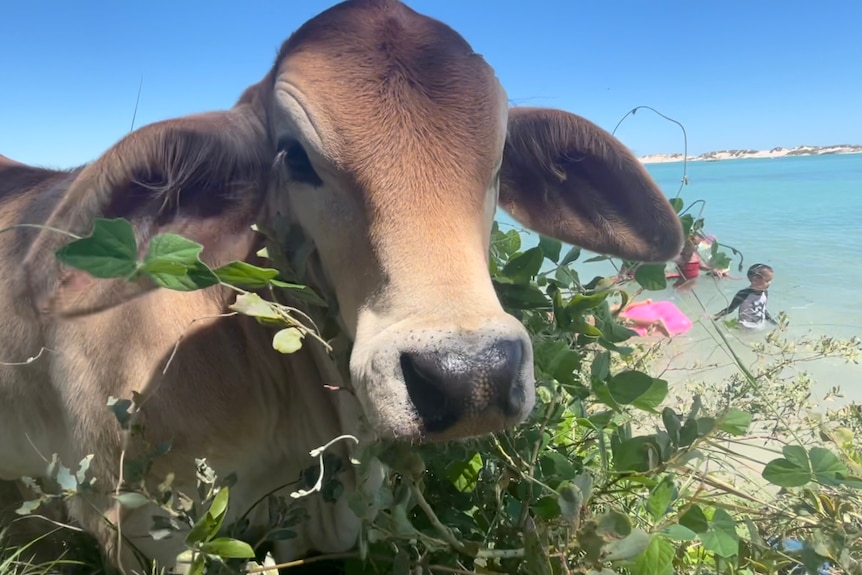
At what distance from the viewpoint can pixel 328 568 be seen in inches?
109

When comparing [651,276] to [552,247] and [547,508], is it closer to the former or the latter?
[552,247]

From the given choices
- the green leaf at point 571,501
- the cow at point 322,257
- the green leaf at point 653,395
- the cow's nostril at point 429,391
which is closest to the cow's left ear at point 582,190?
the cow at point 322,257

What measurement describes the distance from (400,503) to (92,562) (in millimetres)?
1785

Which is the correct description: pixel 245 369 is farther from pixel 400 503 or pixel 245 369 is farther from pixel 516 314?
pixel 516 314

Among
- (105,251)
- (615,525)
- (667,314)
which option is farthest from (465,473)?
(667,314)

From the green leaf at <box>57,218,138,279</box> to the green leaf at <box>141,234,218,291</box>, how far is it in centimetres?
4

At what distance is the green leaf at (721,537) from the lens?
1.84 metres

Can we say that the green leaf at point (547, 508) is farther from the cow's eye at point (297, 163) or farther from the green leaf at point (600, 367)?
the cow's eye at point (297, 163)

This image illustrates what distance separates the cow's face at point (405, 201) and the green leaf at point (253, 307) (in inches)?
8.6

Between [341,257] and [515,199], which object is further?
[515,199]

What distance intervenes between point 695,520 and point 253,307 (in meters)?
1.39

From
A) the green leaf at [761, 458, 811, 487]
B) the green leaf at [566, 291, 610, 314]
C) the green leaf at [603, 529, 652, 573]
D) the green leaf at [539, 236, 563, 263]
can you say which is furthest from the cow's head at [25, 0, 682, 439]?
the green leaf at [761, 458, 811, 487]

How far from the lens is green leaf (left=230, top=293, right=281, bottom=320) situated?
5.01ft

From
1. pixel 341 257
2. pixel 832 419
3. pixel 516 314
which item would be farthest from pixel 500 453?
pixel 832 419
